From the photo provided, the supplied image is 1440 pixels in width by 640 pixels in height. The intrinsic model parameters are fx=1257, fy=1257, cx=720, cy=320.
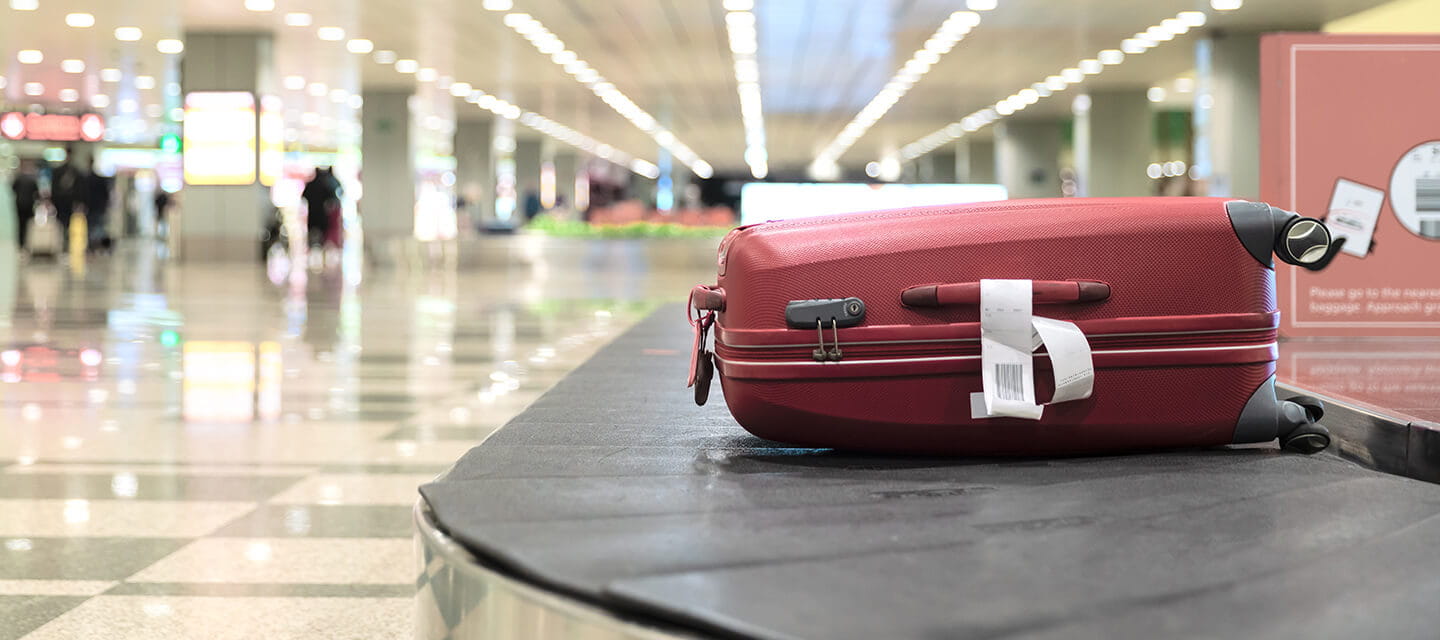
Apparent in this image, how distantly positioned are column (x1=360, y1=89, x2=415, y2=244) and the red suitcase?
94.3ft

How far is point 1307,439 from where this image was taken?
1724 mm

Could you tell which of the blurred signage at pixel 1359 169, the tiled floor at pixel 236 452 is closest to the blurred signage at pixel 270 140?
the tiled floor at pixel 236 452

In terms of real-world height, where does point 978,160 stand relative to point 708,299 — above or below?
above

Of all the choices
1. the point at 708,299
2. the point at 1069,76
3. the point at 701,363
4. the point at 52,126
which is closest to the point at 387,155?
the point at 52,126

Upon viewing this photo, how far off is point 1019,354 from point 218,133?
22711mm

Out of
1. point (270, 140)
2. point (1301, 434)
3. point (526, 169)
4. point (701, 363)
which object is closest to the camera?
point (1301, 434)

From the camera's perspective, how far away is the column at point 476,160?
36812 millimetres

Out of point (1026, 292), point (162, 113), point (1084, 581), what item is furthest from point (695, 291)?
point (162, 113)

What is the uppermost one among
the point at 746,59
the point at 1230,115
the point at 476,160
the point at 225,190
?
the point at 746,59

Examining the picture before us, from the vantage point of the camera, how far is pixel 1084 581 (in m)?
1.07

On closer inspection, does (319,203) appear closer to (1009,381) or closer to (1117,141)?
(1117,141)

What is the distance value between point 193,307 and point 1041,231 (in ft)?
37.5

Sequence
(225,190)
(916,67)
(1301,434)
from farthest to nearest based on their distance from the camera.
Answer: (916,67)
(225,190)
(1301,434)

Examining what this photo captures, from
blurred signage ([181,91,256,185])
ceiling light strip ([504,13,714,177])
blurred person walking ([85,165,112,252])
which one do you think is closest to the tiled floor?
ceiling light strip ([504,13,714,177])
